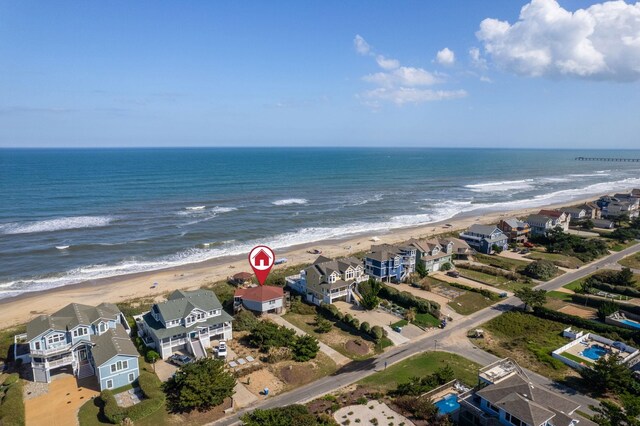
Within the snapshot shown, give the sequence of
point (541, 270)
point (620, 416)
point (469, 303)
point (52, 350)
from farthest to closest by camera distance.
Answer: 1. point (541, 270)
2. point (469, 303)
3. point (52, 350)
4. point (620, 416)

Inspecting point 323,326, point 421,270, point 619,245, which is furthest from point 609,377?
point 619,245

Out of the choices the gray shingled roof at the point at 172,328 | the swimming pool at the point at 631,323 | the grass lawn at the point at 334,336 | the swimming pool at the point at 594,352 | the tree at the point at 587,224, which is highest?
the tree at the point at 587,224

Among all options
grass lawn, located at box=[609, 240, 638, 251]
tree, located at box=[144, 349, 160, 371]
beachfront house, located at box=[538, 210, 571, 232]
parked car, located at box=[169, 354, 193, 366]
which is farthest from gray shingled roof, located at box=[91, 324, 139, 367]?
beachfront house, located at box=[538, 210, 571, 232]

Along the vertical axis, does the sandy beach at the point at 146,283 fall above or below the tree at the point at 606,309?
below

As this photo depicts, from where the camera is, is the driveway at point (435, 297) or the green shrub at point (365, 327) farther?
the driveway at point (435, 297)

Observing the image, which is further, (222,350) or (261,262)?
(261,262)

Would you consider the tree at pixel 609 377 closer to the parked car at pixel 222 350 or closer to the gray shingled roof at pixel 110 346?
the parked car at pixel 222 350

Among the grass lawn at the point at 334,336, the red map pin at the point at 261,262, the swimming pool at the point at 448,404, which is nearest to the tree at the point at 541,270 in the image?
the grass lawn at the point at 334,336

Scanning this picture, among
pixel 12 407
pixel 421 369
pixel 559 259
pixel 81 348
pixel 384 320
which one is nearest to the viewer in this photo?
pixel 12 407

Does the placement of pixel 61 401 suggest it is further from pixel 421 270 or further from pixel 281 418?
pixel 421 270
